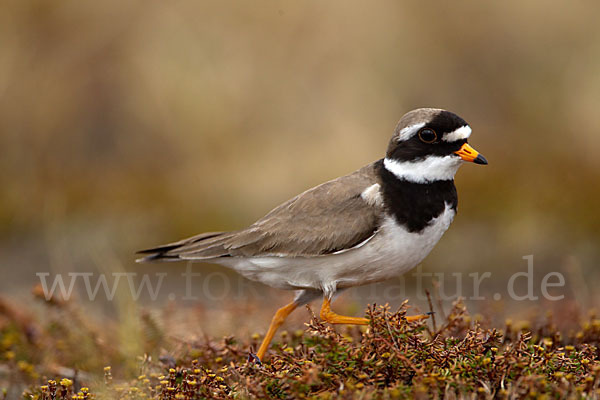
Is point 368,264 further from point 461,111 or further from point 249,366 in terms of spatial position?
point 461,111

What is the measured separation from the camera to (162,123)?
11.5 meters

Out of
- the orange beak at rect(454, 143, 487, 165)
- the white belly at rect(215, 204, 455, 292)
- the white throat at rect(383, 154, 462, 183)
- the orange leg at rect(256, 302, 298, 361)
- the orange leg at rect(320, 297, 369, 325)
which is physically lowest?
the orange leg at rect(256, 302, 298, 361)

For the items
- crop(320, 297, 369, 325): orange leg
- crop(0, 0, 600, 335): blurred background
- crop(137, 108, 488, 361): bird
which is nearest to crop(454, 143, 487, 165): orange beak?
crop(137, 108, 488, 361): bird

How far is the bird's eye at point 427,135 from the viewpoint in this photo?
5129 mm

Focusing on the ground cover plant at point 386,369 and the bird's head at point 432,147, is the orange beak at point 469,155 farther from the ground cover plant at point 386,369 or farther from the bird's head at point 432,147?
the ground cover plant at point 386,369

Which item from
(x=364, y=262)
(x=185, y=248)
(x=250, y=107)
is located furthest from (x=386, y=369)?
(x=250, y=107)

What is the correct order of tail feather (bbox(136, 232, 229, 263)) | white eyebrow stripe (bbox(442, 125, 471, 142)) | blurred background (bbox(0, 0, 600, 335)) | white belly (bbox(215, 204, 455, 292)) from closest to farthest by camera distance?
1. white belly (bbox(215, 204, 455, 292))
2. white eyebrow stripe (bbox(442, 125, 471, 142))
3. tail feather (bbox(136, 232, 229, 263))
4. blurred background (bbox(0, 0, 600, 335))

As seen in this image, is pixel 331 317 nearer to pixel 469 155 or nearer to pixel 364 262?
pixel 364 262

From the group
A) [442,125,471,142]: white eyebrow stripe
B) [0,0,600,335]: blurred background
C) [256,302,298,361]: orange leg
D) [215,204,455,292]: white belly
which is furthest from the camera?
[0,0,600,335]: blurred background

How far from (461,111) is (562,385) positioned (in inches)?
348

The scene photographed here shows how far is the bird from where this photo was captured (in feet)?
16.4

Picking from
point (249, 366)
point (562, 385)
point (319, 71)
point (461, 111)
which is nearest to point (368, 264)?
point (249, 366)

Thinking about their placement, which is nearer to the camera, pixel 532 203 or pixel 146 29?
pixel 532 203

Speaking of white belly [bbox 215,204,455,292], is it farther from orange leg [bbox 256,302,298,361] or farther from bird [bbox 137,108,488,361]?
orange leg [bbox 256,302,298,361]
